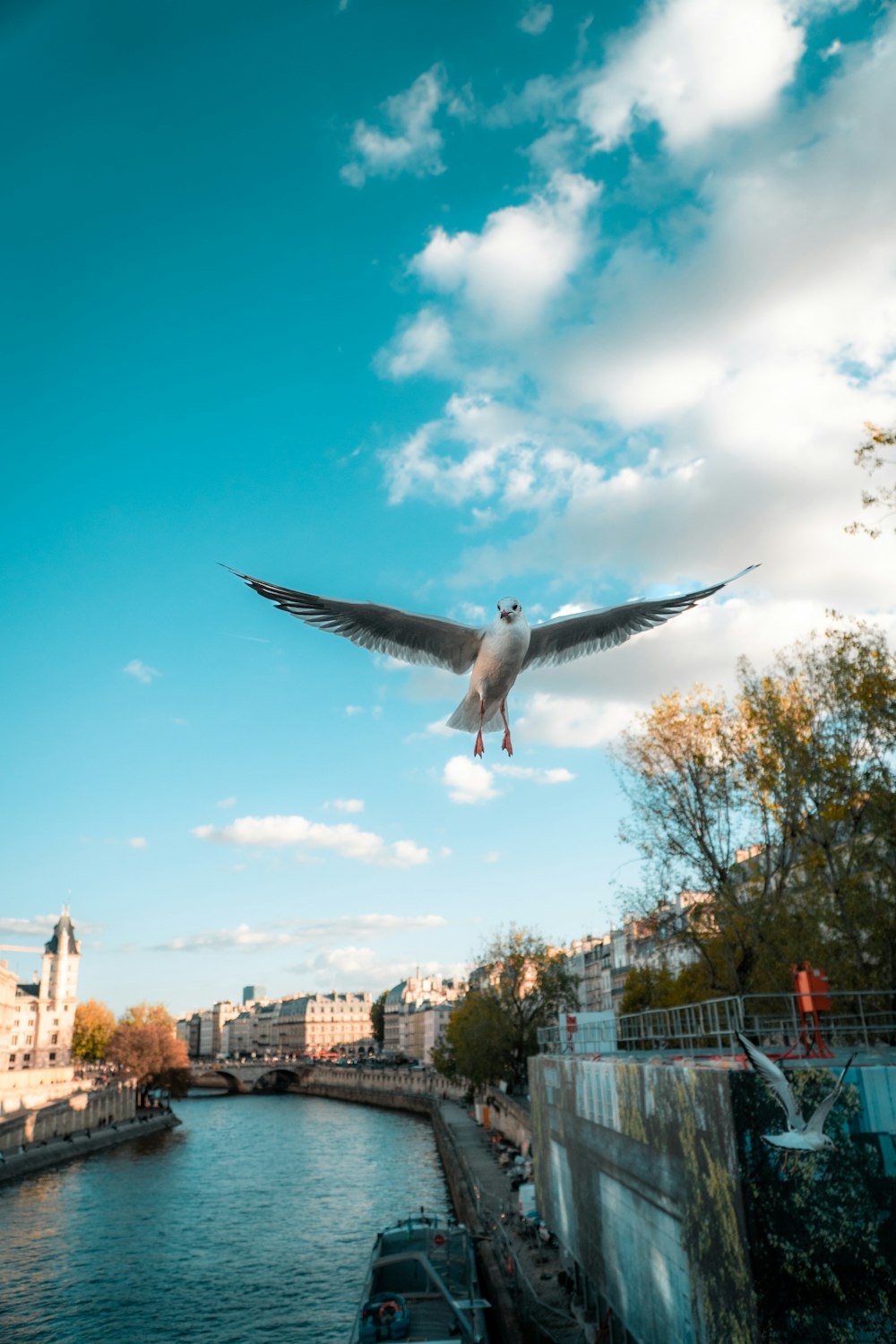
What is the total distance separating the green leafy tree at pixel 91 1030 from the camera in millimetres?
105625

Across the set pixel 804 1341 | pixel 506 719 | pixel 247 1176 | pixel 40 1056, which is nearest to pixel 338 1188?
pixel 247 1176

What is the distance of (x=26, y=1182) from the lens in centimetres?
4578

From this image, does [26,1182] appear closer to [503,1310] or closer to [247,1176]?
[247,1176]

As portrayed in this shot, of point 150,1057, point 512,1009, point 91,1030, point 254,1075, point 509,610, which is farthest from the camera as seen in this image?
point 254,1075

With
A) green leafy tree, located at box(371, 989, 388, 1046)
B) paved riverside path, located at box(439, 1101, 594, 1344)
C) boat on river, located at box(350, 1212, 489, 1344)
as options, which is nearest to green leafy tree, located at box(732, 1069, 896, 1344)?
boat on river, located at box(350, 1212, 489, 1344)

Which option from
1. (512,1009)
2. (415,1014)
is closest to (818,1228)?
(512,1009)

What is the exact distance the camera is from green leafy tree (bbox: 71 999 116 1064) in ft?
347

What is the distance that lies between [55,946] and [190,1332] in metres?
115

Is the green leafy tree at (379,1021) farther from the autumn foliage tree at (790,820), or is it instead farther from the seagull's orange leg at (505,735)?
the seagull's orange leg at (505,735)

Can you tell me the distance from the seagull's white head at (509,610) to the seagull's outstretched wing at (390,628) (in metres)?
0.73

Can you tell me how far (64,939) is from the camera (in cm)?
12862

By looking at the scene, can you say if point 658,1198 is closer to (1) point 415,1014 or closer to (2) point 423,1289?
(2) point 423,1289

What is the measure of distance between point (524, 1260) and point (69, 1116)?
45186 millimetres

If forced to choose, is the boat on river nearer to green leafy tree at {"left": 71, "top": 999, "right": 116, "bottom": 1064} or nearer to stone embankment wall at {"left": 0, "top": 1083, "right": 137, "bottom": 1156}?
stone embankment wall at {"left": 0, "top": 1083, "right": 137, "bottom": 1156}
